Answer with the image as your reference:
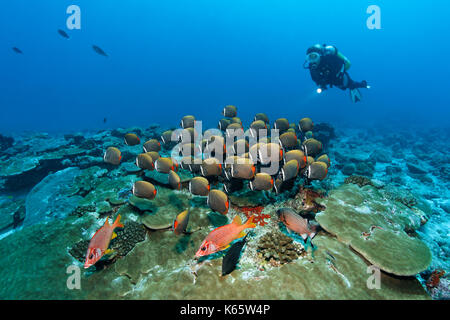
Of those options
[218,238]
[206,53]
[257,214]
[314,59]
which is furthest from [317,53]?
[206,53]

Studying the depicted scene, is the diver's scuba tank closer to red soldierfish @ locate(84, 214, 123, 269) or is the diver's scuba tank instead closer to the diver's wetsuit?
the diver's wetsuit

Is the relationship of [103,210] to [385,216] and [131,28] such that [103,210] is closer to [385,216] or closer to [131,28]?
[385,216]

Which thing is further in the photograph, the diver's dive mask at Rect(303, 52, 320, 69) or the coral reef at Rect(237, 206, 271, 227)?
the diver's dive mask at Rect(303, 52, 320, 69)

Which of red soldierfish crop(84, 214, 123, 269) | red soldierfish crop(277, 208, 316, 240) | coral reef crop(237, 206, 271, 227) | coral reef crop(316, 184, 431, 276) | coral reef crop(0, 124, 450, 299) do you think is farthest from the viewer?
coral reef crop(237, 206, 271, 227)

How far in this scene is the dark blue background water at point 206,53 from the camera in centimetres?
9835

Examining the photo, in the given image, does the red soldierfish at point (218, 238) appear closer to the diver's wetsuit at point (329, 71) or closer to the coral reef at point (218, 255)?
the coral reef at point (218, 255)

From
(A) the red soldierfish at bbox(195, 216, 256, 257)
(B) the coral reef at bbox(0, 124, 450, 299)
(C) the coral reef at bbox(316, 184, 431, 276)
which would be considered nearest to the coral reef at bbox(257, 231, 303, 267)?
(B) the coral reef at bbox(0, 124, 450, 299)

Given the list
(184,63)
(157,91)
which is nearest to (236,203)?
(157,91)

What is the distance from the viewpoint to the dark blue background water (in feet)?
323

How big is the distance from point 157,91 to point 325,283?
13200cm

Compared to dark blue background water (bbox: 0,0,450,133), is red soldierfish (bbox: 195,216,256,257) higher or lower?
lower

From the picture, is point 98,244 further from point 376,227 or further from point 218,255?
point 376,227

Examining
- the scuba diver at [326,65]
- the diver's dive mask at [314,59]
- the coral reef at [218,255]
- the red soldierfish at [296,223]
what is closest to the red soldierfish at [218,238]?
the red soldierfish at [296,223]
